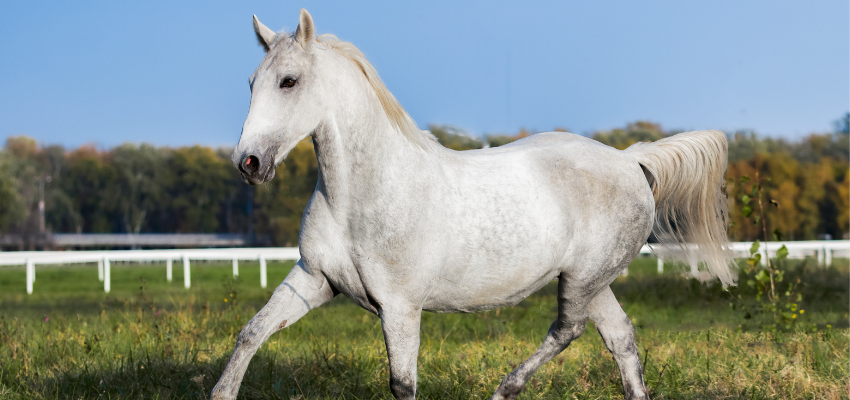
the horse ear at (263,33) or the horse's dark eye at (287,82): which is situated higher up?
the horse ear at (263,33)

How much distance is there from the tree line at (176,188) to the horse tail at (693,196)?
112 feet

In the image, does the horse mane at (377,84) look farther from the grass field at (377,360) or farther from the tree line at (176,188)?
the tree line at (176,188)

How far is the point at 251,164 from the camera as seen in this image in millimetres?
2643

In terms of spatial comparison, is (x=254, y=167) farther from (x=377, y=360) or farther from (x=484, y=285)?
(x=377, y=360)

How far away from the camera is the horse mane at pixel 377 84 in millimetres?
3041

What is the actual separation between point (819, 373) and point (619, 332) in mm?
1836

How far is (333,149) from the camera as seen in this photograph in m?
2.95

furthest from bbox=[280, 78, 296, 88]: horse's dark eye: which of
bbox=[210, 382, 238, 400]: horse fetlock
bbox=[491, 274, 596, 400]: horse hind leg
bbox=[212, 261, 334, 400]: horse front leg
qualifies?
bbox=[491, 274, 596, 400]: horse hind leg

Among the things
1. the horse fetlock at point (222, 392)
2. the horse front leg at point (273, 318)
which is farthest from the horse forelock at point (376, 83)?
the horse fetlock at point (222, 392)

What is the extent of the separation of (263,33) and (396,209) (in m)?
0.98

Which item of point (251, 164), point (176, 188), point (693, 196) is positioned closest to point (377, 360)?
point (693, 196)

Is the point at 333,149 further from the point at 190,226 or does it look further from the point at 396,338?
the point at 190,226

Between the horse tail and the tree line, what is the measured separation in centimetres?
3408

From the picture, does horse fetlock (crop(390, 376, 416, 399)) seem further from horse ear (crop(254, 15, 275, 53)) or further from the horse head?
horse ear (crop(254, 15, 275, 53))
